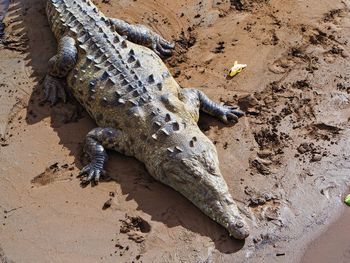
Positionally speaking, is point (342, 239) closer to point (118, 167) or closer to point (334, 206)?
point (334, 206)

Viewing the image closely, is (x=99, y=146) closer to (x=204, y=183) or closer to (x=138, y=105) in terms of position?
(x=138, y=105)

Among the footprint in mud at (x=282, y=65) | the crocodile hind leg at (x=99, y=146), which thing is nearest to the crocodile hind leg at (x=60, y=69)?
the crocodile hind leg at (x=99, y=146)

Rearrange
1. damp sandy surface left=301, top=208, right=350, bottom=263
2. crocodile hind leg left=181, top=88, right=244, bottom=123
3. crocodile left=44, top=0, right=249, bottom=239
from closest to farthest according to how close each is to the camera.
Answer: damp sandy surface left=301, top=208, right=350, bottom=263
crocodile left=44, top=0, right=249, bottom=239
crocodile hind leg left=181, top=88, right=244, bottom=123

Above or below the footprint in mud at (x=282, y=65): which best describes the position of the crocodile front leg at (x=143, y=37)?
above

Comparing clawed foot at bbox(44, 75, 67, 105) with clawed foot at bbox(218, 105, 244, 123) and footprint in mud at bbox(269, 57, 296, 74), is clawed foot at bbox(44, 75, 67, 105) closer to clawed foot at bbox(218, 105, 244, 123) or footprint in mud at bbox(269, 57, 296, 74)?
clawed foot at bbox(218, 105, 244, 123)

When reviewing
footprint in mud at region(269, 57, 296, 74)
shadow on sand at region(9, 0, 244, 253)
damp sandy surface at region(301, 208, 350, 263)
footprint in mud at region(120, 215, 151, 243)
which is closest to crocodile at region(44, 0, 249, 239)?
shadow on sand at region(9, 0, 244, 253)

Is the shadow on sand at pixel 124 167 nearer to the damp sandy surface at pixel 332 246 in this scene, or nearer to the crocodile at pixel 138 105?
the crocodile at pixel 138 105
